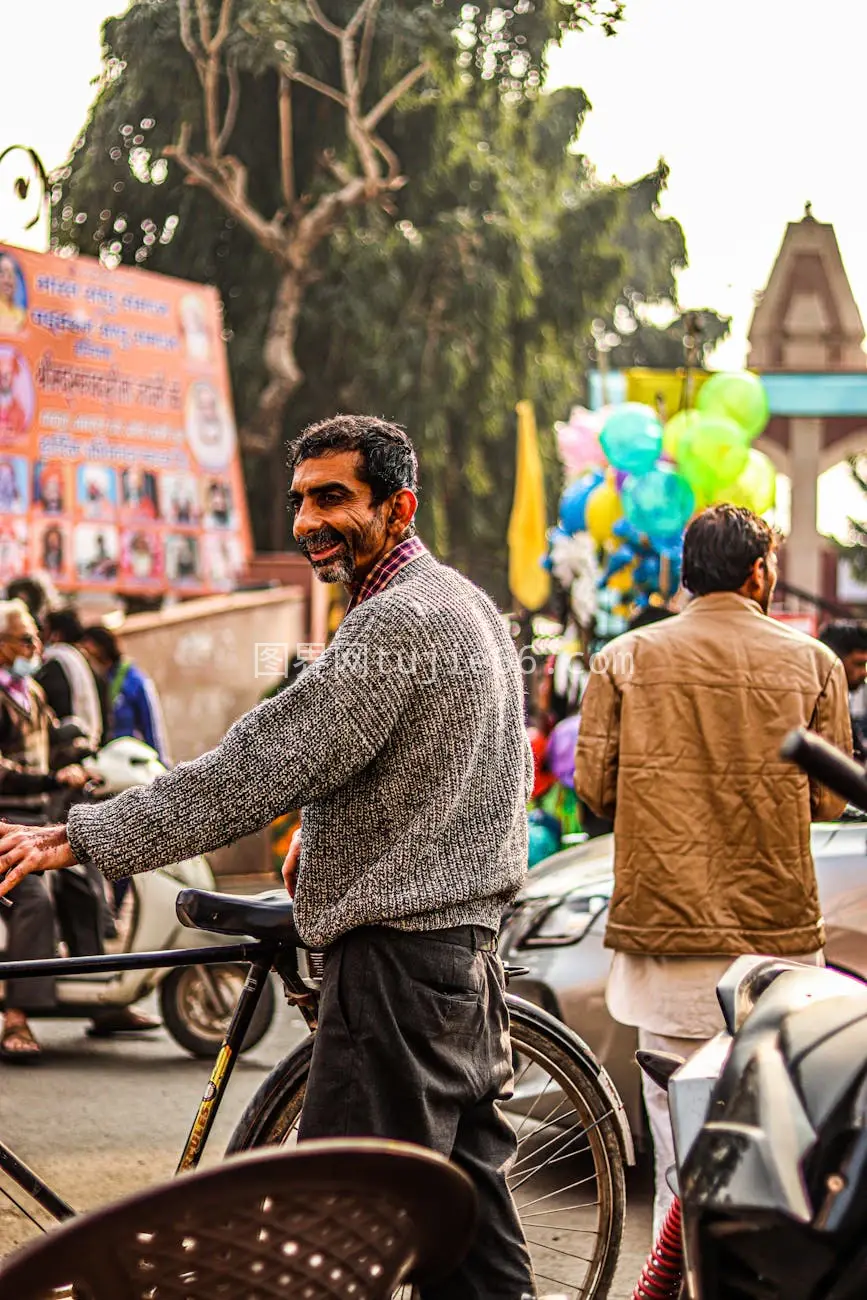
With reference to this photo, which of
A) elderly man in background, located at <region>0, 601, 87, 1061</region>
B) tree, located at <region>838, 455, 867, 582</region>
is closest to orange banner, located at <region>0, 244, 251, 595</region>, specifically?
elderly man in background, located at <region>0, 601, 87, 1061</region>

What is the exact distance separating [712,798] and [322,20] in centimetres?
1859

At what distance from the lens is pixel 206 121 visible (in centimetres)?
2205

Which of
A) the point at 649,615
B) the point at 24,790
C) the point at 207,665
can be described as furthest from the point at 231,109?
the point at 24,790

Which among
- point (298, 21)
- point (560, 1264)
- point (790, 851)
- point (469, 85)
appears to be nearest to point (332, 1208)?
point (560, 1264)

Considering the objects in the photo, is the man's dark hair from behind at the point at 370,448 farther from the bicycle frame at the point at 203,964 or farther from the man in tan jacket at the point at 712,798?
the man in tan jacket at the point at 712,798

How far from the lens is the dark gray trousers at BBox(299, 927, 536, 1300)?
286cm

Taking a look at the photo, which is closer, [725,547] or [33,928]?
[725,547]

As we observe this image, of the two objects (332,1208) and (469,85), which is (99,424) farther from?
(332,1208)

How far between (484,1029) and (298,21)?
19520 mm

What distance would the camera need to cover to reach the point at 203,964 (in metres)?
3.15

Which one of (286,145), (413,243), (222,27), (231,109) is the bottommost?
(413,243)

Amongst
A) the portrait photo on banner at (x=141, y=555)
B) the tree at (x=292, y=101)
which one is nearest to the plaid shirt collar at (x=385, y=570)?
the portrait photo on banner at (x=141, y=555)

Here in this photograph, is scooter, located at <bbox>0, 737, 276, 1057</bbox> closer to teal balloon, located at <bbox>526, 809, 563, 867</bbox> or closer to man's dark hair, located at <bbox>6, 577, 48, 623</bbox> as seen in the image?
teal balloon, located at <bbox>526, 809, 563, 867</bbox>

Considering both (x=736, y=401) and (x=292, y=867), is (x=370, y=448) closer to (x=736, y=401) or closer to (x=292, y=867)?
(x=292, y=867)
